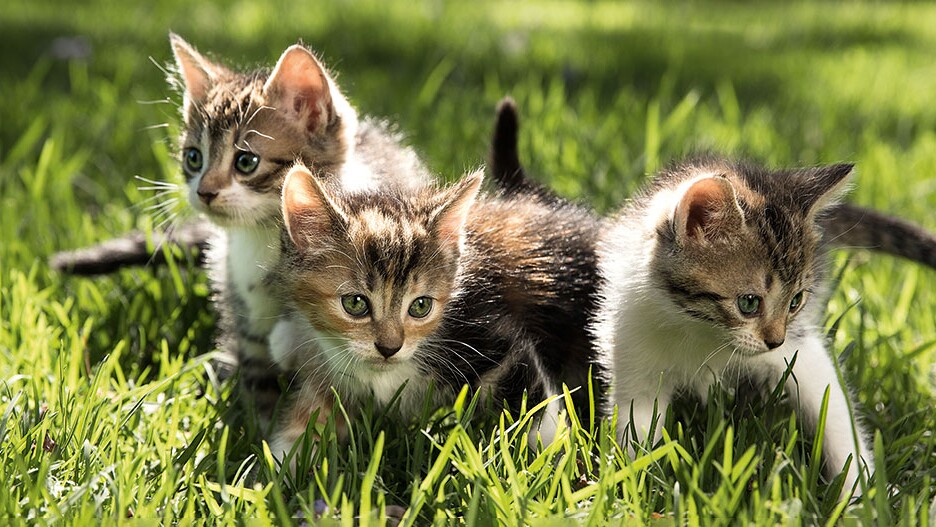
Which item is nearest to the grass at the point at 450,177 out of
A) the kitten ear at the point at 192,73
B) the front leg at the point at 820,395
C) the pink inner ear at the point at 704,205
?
the front leg at the point at 820,395

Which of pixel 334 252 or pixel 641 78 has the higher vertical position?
pixel 641 78

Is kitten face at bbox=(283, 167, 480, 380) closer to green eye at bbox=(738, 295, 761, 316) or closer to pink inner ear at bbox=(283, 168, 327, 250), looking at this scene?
pink inner ear at bbox=(283, 168, 327, 250)

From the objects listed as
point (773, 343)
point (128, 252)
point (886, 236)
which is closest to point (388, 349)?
point (773, 343)

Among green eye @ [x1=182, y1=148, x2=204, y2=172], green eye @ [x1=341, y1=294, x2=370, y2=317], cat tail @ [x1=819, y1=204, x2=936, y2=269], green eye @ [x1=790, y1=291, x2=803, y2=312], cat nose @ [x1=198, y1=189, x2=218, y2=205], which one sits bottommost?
green eye @ [x1=341, y1=294, x2=370, y2=317]

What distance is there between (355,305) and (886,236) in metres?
1.77

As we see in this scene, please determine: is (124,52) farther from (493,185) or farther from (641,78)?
(493,185)

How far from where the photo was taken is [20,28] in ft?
22.8

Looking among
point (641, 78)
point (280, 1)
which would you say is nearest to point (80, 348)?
point (641, 78)

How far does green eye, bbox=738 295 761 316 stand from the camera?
8.10ft

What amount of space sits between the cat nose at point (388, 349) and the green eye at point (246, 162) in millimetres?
750

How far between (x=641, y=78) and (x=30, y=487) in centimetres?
475

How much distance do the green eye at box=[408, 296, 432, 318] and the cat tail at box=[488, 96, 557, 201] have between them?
2.68 feet

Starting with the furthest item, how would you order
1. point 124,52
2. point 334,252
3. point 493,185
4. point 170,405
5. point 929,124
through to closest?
point 124,52 < point 929,124 < point 493,185 < point 170,405 < point 334,252

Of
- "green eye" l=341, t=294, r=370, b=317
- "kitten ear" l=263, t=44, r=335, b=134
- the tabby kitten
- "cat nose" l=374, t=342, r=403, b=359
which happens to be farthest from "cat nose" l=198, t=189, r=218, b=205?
the tabby kitten
